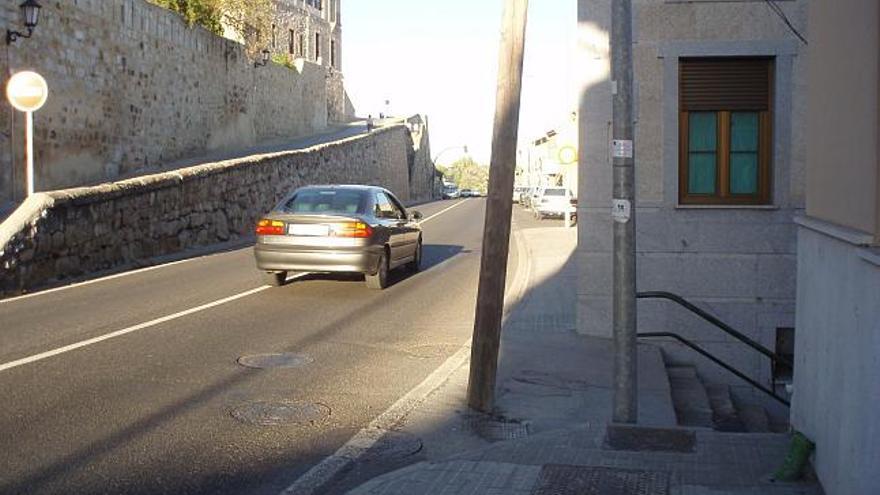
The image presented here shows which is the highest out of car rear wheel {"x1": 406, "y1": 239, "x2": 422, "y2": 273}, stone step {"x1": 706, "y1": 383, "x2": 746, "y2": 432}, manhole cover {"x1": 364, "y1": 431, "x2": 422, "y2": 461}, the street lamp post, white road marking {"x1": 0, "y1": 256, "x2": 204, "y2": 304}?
the street lamp post

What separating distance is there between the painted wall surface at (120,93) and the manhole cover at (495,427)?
16122 mm

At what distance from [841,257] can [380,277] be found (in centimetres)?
976

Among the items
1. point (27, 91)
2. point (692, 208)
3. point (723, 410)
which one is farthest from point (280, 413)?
point (27, 91)

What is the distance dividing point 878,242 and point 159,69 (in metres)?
28.7

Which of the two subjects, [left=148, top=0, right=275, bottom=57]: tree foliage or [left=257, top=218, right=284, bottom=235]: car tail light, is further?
[left=148, top=0, right=275, bottom=57]: tree foliage

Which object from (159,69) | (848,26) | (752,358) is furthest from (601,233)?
(159,69)

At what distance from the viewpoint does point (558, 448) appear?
6.09 metres

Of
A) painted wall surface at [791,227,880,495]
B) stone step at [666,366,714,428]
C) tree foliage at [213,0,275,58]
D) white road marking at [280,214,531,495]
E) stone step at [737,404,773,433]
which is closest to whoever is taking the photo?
painted wall surface at [791,227,880,495]

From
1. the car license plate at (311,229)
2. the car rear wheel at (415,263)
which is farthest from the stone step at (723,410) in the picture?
the car rear wheel at (415,263)

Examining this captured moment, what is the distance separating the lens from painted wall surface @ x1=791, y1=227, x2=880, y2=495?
13.4 ft

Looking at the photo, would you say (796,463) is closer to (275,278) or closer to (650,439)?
(650,439)

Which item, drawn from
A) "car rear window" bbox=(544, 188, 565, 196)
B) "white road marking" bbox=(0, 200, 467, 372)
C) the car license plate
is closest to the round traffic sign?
"white road marking" bbox=(0, 200, 467, 372)

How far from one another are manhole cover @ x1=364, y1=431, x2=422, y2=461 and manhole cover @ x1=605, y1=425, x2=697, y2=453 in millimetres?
1276

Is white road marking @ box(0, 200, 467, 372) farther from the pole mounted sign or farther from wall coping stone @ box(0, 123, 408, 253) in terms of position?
the pole mounted sign
